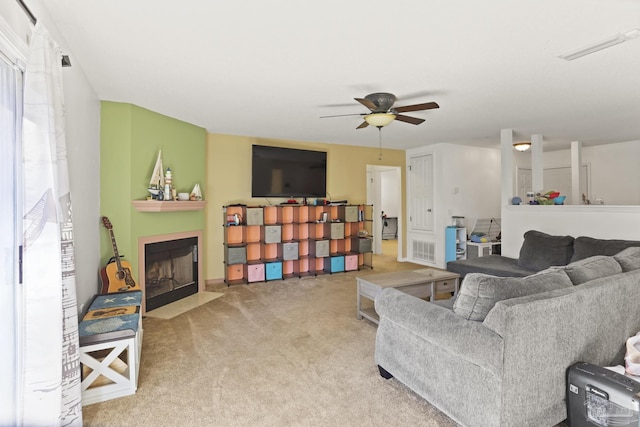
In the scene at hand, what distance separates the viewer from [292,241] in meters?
5.43

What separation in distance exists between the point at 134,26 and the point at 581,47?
306 cm

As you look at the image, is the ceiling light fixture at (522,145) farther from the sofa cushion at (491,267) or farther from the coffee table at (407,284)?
the coffee table at (407,284)

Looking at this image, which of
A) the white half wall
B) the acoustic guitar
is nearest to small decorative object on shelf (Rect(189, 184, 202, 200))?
the acoustic guitar

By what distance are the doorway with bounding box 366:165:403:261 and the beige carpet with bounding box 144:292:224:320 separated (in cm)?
409

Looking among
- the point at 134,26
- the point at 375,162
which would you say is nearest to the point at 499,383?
the point at 134,26

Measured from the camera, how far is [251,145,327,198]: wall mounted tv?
527 cm

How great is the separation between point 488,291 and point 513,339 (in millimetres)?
272

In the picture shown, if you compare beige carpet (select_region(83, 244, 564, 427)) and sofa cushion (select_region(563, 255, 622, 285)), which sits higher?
sofa cushion (select_region(563, 255, 622, 285))

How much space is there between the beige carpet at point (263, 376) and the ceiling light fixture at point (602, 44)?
2.69 meters

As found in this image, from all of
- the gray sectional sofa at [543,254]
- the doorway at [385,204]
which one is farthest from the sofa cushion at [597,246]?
the doorway at [385,204]

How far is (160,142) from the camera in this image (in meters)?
4.00

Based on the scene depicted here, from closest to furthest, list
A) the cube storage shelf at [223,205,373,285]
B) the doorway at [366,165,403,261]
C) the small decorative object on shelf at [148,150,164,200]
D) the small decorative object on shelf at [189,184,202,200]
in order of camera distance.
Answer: the small decorative object on shelf at [148,150,164,200] → the small decorative object on shelf at [189,184,202,200] → the cube storage shelf at [223,205,373,285] → the doorway at [366,165,403,261]

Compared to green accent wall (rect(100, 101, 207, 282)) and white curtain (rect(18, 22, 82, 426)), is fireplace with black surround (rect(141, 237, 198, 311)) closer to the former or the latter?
green accent wall (rect(100, 101, 207, 282))

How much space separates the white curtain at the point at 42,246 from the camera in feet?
5.21
